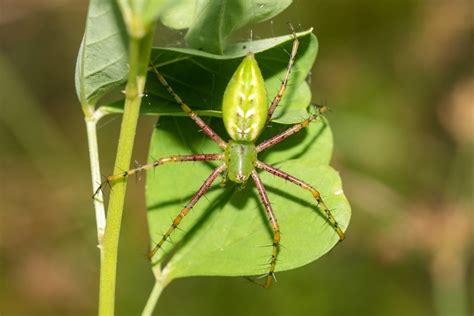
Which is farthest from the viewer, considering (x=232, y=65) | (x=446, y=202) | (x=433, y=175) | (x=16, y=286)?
(x=433, y=175)

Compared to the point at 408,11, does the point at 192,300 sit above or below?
below

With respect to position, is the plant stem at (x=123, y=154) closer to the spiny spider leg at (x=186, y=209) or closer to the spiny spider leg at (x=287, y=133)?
the spiny spider leg at (x=186, y=209)

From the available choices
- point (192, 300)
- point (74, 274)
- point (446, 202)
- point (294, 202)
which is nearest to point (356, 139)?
point (446, 202)

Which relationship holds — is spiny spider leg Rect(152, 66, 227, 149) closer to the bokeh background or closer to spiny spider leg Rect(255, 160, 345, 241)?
spiny spider leg Rect(255, 160, 345, 241)

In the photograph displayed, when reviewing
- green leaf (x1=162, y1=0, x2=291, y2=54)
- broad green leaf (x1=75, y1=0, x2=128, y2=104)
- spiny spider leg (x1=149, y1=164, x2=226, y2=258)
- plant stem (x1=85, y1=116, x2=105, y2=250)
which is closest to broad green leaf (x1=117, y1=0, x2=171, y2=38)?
broad green leaf (x1=75, y1=0, x2=128, y2=104)

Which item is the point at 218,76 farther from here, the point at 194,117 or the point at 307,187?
the point at 307,187

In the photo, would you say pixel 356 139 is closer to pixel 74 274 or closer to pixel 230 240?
pixel 74 274

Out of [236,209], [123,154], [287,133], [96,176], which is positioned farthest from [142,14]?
[236,209]
